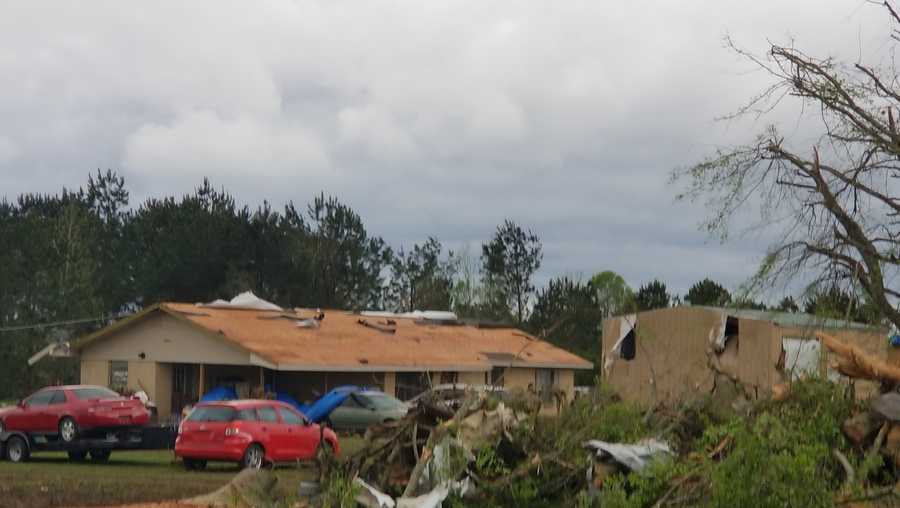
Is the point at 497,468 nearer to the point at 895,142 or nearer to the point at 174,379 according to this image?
the point at 895,142

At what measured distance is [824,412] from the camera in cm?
1223

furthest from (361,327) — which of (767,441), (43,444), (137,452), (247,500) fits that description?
(767,441)

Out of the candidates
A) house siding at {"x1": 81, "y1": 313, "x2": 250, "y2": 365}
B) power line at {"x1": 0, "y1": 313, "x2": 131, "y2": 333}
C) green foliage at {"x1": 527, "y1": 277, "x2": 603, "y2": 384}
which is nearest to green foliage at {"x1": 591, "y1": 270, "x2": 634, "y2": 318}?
green foliage at {"x1": 527, "y1": 277, "x2": 603, "y2": 384}

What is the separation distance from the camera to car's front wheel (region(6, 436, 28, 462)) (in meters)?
31.2

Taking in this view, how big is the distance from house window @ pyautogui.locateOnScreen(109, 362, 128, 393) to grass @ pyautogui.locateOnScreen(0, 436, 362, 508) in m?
11.3

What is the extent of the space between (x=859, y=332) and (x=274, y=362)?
26148 mm

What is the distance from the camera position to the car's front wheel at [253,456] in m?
26.8

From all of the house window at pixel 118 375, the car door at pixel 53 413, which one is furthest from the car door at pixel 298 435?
the house window at pixel 118 375

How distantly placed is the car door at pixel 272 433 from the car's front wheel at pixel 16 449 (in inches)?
267

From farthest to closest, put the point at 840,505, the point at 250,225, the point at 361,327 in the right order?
the point at 250,225
the point at 361,327
the point at 840,505

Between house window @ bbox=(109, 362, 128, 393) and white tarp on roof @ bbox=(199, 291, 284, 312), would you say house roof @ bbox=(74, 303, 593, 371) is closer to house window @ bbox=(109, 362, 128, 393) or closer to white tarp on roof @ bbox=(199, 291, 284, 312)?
white tarp on roof @ bbox=(199, 291, 284, 312)

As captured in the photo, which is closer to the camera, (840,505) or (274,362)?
(840,505)

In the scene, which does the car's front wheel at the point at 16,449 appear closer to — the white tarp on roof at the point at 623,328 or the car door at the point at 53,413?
the car door at the point at 53,413

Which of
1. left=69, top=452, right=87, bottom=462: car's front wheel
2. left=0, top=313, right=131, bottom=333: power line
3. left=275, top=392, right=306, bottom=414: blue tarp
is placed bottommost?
left=69, top=452, right=87, bottom=462: car's front wheel
